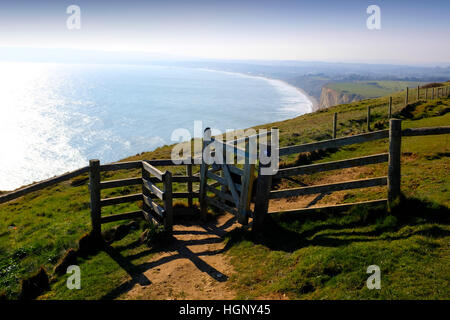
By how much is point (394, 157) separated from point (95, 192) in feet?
26.8

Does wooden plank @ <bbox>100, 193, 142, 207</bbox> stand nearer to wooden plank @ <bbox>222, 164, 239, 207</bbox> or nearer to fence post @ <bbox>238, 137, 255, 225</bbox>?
wooden plank @ <bbox>222, 164, 239, 207</bbox>

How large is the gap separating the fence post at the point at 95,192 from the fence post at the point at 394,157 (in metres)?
7.79

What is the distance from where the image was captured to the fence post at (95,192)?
946 centimetres

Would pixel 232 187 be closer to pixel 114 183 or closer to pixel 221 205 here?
pixel 221 205

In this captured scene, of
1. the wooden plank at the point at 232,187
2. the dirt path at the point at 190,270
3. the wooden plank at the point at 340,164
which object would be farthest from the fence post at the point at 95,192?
the wooden plank at the point at 340,164

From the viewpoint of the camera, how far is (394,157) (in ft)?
25.1

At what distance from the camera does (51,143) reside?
5448 inches

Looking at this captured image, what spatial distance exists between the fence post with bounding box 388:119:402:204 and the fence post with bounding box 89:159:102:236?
7.79 metres

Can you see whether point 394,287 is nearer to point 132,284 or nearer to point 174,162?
point 132,284

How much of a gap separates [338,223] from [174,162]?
5659mm

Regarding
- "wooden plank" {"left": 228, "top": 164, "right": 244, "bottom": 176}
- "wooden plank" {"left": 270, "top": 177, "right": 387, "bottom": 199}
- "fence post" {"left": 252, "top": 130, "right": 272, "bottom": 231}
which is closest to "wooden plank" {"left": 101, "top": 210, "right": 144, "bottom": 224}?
"wooden plank" {"left": 228, "top": 164, "right": 244, "bottom": 176}

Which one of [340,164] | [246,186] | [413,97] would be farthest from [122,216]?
[413,97]

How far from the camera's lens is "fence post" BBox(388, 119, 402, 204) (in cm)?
750
